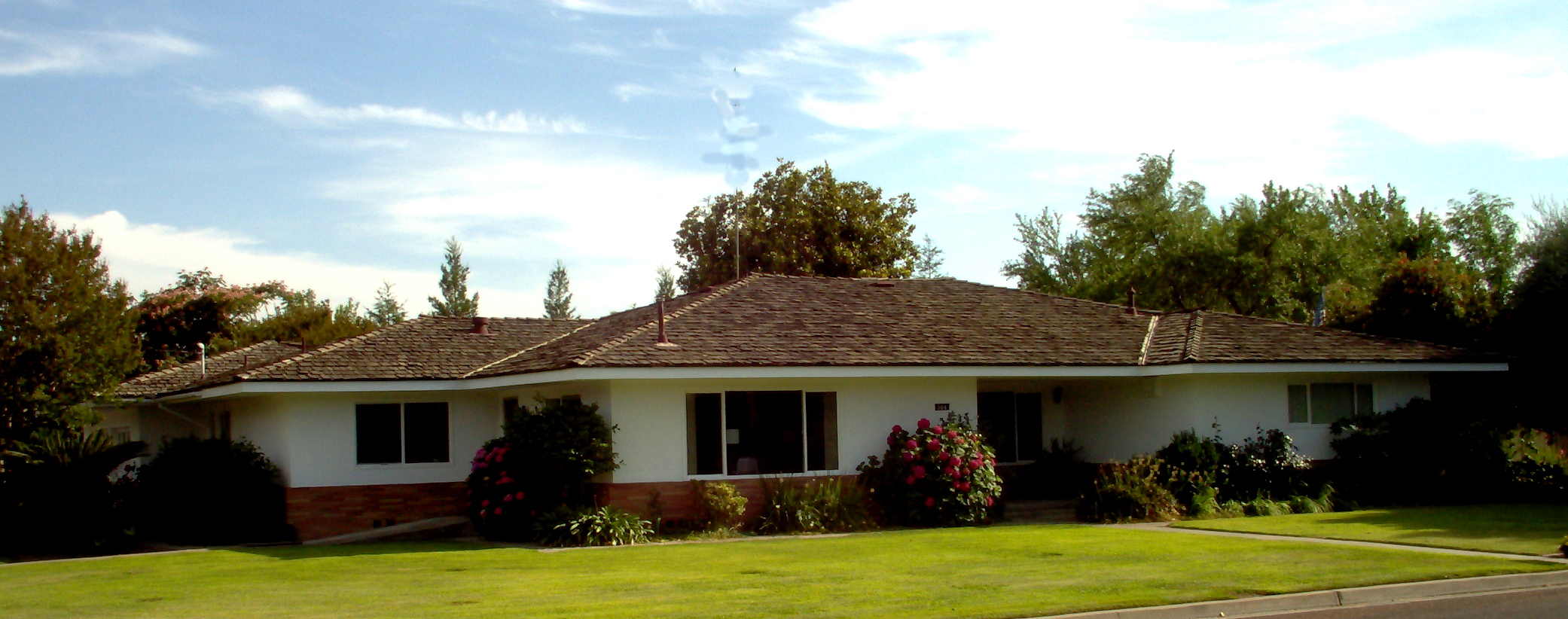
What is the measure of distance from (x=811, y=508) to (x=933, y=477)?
202 cm

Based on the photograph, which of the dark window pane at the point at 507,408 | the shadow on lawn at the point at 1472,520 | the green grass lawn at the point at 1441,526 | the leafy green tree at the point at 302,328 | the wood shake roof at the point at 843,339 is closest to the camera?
the green grass lawn at the point at 1441,526

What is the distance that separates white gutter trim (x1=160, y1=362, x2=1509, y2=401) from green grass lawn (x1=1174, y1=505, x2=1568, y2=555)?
2.68m

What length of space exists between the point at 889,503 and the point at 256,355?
1813 cm

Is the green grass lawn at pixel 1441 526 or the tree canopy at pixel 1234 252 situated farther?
the tree canopy at pixel 1234 252

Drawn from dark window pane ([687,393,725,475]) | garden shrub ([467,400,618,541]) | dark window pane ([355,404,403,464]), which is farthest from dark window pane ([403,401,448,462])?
dark window pane ([687,393,725,475])

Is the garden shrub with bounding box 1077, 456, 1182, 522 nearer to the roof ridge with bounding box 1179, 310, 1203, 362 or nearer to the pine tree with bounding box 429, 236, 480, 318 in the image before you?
the roof ridge with bounding box 1179, 310, 1203, 362

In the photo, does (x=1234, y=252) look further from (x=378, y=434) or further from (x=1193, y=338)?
(x=378, y=434)

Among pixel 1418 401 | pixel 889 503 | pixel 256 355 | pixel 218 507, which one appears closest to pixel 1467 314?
pixel 1418 401

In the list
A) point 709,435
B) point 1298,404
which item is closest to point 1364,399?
point 1298,404

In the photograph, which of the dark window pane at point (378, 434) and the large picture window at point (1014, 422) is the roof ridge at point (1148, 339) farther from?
the dark window pane at point (378, 434)

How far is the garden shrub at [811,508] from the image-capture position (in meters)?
20.3

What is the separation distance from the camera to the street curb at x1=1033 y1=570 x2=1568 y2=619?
1136 centimetres

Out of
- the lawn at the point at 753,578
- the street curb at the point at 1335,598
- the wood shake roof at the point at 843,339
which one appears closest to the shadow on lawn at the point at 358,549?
the lawn at the point at 753,578

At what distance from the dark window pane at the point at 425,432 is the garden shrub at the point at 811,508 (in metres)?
6.92
